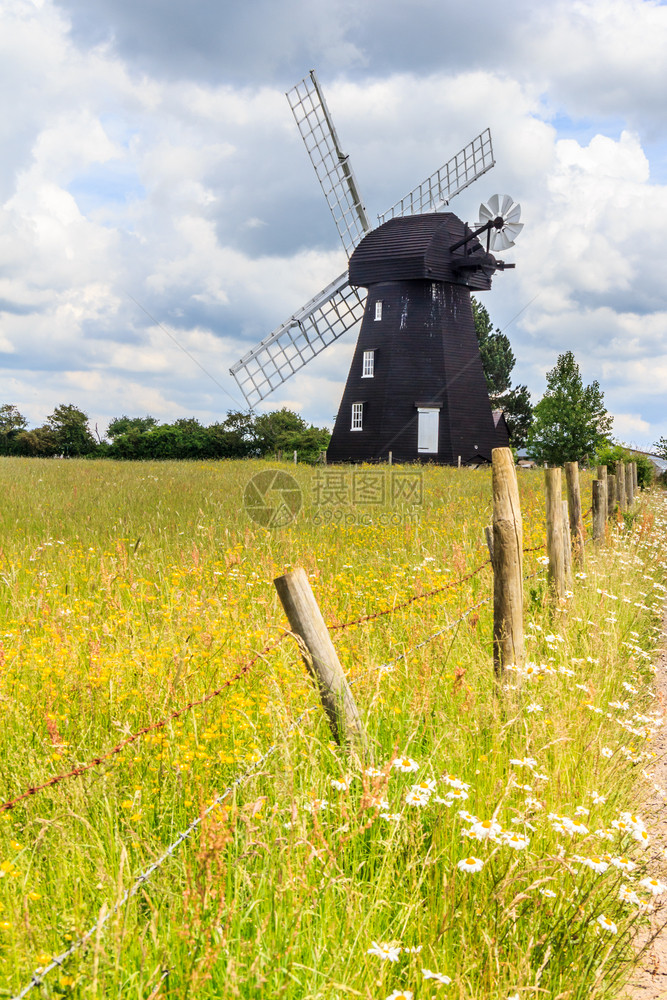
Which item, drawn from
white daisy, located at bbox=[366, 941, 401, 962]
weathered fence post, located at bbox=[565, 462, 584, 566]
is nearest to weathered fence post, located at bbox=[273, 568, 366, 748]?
white daisy, located at bbox=[366, 941, 401, 962]

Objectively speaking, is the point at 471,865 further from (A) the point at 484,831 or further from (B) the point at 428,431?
(B) the point at 428,431

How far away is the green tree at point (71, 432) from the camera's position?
57.3m

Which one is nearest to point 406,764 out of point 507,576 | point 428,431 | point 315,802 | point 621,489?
point 315,802

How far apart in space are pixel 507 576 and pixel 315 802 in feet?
7.17

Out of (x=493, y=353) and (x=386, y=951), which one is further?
(x=493, y=353)

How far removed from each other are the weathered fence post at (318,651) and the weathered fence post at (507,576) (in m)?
1.42

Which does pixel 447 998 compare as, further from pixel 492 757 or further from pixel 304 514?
pixel 304 514

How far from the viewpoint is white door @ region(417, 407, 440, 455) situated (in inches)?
1059

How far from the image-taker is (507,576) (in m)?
4.07

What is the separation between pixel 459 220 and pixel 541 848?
27.8 metres

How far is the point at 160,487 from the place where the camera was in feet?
46.9

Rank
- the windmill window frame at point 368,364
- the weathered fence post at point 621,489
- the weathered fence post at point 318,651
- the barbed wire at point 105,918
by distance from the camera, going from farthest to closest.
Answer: the windmill window frame at point 368,364, the weathered fence post at point 621,489, the weathered fence post at point 318,651, the barbed wire at point 105,918

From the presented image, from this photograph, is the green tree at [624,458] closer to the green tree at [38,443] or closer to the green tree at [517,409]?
the green tree at [517,409]

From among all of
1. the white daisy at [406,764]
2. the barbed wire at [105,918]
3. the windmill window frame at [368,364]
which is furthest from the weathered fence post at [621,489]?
Result: the windmill window frame at [368,364]
